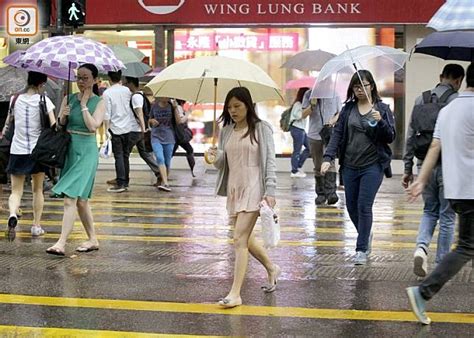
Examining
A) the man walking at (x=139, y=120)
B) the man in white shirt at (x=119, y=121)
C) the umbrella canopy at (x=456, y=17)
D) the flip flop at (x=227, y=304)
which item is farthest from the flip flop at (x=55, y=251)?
the man walking at (x=139, y=120)

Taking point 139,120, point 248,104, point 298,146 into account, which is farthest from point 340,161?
point 298,146

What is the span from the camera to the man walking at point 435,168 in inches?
278

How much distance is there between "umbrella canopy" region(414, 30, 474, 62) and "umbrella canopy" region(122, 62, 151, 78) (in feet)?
25.8

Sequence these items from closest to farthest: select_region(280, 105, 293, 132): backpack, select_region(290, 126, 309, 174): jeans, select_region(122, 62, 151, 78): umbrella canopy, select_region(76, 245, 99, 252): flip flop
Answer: select_region(76, 245, 99, 252): flip flop, select_region(122, 62, 151, 78): umbrella canopy, select_region(280, 105, 293, 132): backpack, select_region(290, 126, 309, 174): jeans

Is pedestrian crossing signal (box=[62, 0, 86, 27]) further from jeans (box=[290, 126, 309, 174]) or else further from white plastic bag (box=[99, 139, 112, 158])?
jeans (box=[290, 126, 309, 174])

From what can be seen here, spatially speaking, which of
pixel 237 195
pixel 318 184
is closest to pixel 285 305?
pixel 237 195

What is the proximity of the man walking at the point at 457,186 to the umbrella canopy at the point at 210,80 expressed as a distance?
1734mm

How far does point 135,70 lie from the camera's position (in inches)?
596

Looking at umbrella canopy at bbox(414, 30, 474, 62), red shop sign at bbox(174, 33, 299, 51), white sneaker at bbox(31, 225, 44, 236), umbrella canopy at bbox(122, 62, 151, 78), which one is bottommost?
white sneaker at bbox(31, 225, 44, 236)

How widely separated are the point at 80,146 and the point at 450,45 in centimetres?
353

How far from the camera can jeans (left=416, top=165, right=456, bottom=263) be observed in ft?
23.2

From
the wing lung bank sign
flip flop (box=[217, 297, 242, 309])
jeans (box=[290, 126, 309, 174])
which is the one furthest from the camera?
the wing lung bank sign

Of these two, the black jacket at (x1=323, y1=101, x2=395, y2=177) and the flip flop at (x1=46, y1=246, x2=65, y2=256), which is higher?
the black jacket at (x1=323, y1=101, x2=395, y2=177)

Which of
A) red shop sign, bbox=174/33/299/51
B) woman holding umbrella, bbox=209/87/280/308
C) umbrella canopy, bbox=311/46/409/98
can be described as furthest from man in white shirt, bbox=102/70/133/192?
woman holding umbrella, bbox=209/87/280/308
